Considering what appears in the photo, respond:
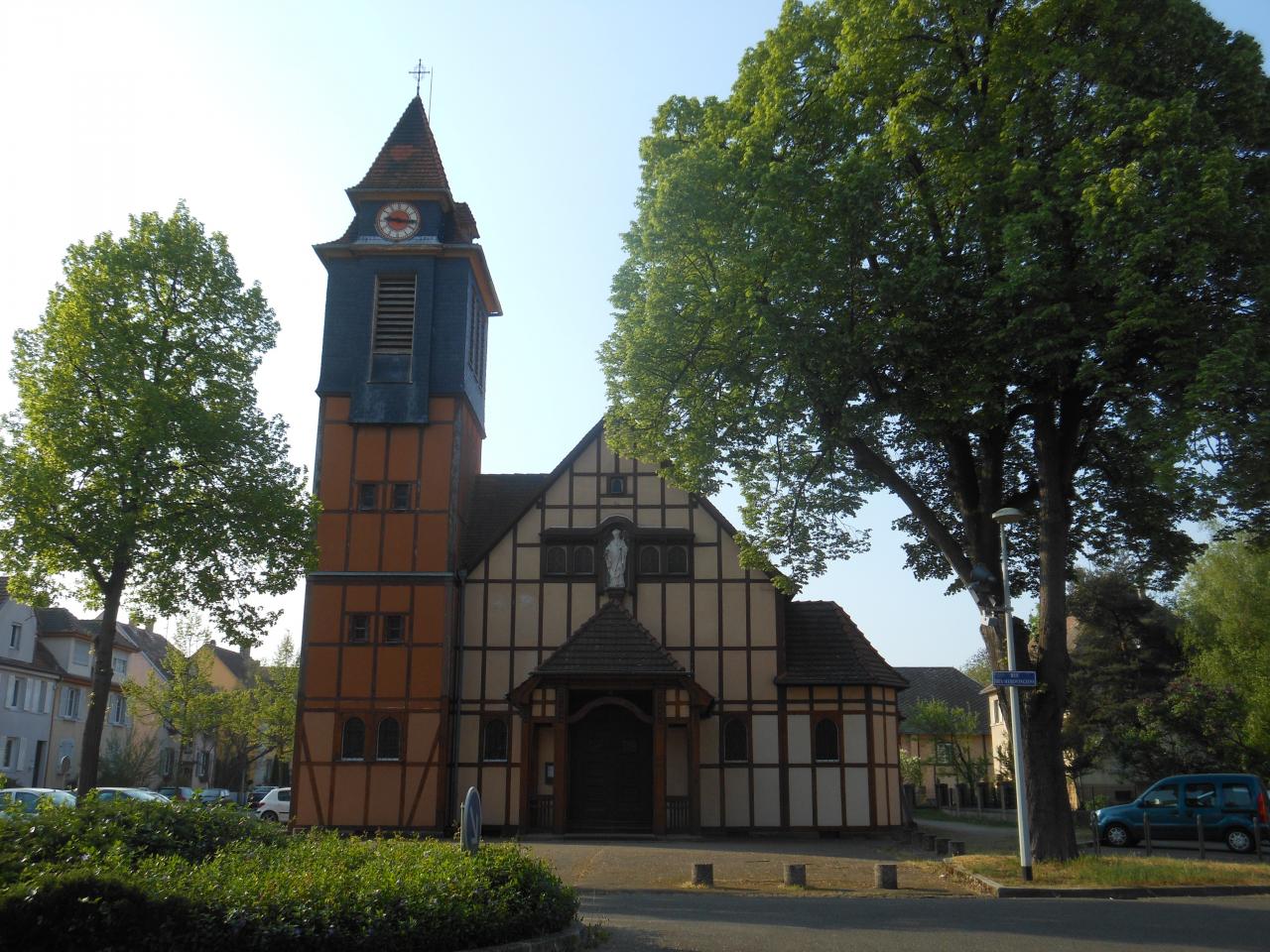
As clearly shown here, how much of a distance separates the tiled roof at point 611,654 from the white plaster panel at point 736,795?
3.65 metres

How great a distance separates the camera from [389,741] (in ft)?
94.5

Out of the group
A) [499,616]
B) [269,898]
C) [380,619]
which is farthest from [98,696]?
[269,898]

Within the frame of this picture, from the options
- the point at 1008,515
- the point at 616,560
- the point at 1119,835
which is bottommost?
the point at 1119,835

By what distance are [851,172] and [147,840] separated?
13631mm

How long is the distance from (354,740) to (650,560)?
29.6ft

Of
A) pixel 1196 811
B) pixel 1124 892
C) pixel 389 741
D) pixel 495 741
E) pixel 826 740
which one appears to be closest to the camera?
pixel 1124 892

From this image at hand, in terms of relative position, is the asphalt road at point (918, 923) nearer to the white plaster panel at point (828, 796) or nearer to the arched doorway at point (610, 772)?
the arched doorway at point (610, 772)

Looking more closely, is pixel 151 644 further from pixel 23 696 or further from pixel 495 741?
pixel 495 741

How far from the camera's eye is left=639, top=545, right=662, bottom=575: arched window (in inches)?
1198

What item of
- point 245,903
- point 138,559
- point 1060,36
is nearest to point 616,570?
point 138,559

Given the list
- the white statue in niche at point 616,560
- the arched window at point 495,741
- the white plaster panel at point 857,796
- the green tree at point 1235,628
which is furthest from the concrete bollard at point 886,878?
the green tree at point 1235,628

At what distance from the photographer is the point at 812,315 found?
1836 centimetres

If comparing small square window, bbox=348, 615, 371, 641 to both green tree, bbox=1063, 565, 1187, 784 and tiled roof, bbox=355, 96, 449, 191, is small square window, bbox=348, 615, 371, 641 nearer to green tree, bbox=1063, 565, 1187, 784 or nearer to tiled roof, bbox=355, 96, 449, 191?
tiled roof, bbox=355, 96, 449, 191

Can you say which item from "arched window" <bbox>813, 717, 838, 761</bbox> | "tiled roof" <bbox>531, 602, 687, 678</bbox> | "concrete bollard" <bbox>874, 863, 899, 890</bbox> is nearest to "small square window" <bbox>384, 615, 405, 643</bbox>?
"tiled roof" <bbox>531, 602, 687, 678</bbox>
